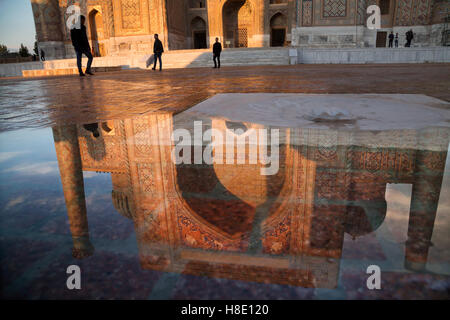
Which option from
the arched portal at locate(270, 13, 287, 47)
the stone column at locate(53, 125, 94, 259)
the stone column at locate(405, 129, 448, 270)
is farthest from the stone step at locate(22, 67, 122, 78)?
the arched portal at locate(270, 13, 287, 47)

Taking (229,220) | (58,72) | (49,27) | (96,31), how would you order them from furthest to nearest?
(96,31) → (49,27) → (58,72) → (229,220)

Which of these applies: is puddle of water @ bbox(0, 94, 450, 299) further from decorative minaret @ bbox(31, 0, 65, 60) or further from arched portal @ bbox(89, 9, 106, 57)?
decorative minaret @ bbox(31, 0, 65, 60)

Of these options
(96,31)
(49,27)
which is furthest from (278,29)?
(49,27)

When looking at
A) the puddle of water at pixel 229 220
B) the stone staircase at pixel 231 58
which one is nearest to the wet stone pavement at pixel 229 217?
the puddle of water at pixel 229 220

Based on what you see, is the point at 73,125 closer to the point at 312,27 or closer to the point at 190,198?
the point at 190,198

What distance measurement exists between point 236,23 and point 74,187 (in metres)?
24.8

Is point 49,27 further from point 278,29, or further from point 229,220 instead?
point 229,220

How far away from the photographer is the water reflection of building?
25.3 inches

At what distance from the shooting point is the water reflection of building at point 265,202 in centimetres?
64

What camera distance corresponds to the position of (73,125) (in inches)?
80.3

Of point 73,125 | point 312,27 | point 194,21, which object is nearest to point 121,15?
point 194,21

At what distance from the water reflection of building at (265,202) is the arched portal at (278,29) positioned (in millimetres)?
24200

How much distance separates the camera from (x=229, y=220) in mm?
787

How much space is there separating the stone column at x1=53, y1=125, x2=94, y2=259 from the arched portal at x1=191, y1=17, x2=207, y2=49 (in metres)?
24.3
